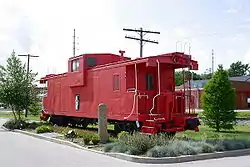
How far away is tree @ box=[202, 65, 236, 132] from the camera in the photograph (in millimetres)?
25491

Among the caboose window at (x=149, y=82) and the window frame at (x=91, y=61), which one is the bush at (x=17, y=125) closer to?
the window frame at (x=91, y=61)

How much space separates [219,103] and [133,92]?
11402 mm

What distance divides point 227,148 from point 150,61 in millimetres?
4631

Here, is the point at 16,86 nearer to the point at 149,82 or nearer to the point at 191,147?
the point at 149,82

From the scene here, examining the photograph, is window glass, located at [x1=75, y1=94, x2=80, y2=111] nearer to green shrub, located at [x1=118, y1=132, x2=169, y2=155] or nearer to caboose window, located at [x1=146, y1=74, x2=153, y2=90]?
caboose window, located at [x1=146, y1=74, x2=153, y2=90]

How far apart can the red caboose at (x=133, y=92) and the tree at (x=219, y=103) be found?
837cm

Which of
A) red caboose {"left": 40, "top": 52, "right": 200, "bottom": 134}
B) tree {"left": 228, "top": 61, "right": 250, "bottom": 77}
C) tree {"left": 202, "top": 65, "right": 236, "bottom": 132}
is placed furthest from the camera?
tree {"left": 228, "top": 61, "right": 250, "bottom": 77}

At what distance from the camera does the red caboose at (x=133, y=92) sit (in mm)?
15977

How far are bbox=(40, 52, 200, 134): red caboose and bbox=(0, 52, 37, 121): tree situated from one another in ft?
18.8

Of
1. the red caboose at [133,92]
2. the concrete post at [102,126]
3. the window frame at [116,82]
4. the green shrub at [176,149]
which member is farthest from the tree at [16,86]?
the green shrub at [176,149]

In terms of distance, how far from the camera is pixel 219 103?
1026 inches

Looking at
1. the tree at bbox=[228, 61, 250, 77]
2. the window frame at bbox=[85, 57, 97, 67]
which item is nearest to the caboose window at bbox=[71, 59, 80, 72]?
the window frame at bbox=[85, 57, 97, 67]

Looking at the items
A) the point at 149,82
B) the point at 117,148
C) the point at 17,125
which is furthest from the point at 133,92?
the point at 17,125

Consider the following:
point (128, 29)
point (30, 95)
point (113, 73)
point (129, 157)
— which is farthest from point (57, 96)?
point (128, 29)
